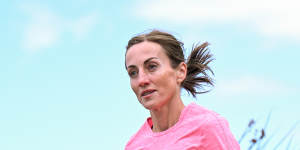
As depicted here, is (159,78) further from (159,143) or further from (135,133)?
(135,133)

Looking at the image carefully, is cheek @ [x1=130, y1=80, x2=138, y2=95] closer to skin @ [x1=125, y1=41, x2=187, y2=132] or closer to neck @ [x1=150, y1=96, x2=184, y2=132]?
skin @ [x1=125, y1=41, x2=187, y2=132]

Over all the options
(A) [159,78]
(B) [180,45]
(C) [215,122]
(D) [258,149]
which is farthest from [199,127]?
(D) [258,149]

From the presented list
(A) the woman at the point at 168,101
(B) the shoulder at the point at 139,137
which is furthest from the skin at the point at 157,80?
(B) the shoulder at the point at 139,137

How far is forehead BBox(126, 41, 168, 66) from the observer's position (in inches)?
153

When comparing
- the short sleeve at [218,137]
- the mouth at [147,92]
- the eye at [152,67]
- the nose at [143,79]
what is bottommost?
the short sleeve at [218,137]

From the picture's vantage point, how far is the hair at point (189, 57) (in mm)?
3996

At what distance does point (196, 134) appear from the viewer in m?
3.77

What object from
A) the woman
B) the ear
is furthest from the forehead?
the ear

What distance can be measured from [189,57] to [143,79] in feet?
2.04

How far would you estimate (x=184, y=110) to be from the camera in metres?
3.92

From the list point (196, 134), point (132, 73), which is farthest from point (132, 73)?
point (196, 134)

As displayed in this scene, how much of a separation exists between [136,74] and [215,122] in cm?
61

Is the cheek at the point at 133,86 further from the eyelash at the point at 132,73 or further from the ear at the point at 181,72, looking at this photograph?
the ear at the point at 181,72

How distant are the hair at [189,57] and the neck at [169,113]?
247 mm
